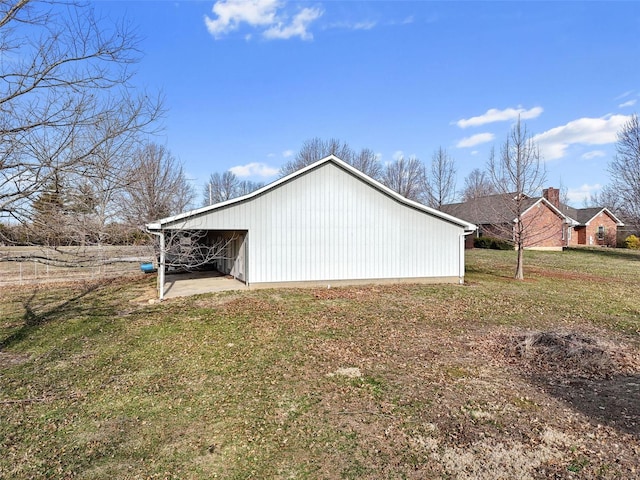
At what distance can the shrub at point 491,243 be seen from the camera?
30047mm

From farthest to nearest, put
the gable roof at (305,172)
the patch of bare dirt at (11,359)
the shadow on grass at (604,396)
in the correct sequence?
the gable roof at (305,172) → the patch of bare dirt at (11,359) → the shadow on grass at (604,396)

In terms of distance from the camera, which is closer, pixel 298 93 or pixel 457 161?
pixel 298 93

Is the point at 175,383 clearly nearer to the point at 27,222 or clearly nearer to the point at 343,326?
the point at 27,222

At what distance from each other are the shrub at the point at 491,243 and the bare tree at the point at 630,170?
26.6 feet

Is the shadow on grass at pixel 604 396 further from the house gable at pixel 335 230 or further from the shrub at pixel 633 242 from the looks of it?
the shrub at pixel 633 242

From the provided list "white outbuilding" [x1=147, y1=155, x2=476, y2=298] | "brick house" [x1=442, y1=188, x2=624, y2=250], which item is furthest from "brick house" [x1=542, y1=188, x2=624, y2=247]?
"white outbuilding" [x1=147, y1=155, x2=476, y2=298]

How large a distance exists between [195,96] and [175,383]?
11341 millimetres

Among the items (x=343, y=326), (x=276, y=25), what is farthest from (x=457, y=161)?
(x=343, y=326)

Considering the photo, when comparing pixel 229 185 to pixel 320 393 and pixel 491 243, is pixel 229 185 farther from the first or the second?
pixel 320 393

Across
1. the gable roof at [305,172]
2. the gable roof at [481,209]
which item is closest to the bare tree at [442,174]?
the gable roof at [481,209]

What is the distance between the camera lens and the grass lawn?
132 inches

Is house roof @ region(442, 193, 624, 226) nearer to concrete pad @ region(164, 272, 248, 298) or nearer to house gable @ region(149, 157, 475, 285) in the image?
house gable @ region(149, 157, 475, 285)

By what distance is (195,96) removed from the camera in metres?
13.3

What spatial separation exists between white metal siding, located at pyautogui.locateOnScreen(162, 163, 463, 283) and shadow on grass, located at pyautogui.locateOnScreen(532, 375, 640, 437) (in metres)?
8.82
